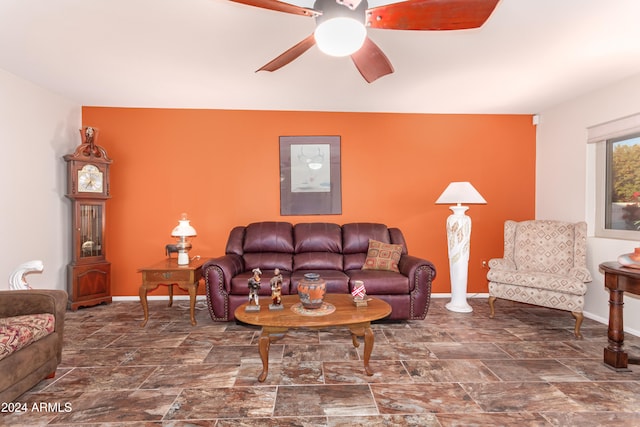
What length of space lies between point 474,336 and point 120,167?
184 inches

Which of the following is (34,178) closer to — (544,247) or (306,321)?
(306,321)

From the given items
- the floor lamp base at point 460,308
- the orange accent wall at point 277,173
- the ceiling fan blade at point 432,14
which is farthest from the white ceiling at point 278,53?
the floor lamp base at point 460,308

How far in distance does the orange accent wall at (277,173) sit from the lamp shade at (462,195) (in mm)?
691

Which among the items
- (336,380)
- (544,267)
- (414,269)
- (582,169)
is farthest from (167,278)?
(582,169)

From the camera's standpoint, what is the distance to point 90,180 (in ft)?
12.4

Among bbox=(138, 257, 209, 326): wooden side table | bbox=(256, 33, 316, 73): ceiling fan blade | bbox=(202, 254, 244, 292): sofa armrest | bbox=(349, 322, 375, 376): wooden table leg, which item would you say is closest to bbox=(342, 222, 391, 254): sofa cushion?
bbox=(202, 254, 244, 292): sofa armrest

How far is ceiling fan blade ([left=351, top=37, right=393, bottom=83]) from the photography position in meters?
2.00

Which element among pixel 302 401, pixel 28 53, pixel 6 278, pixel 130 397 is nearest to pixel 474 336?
pixel 302 401

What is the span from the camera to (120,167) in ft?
13.6

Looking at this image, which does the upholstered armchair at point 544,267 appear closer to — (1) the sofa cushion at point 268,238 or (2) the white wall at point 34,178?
(1) the sofa cushion at point 268,238

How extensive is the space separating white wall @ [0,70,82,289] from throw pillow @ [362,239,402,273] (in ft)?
12.1

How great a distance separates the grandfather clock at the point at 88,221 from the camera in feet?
12.0

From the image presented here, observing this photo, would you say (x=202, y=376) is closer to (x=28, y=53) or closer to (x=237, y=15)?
(x=237, y=15)

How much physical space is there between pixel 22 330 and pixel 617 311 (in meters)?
4.14
